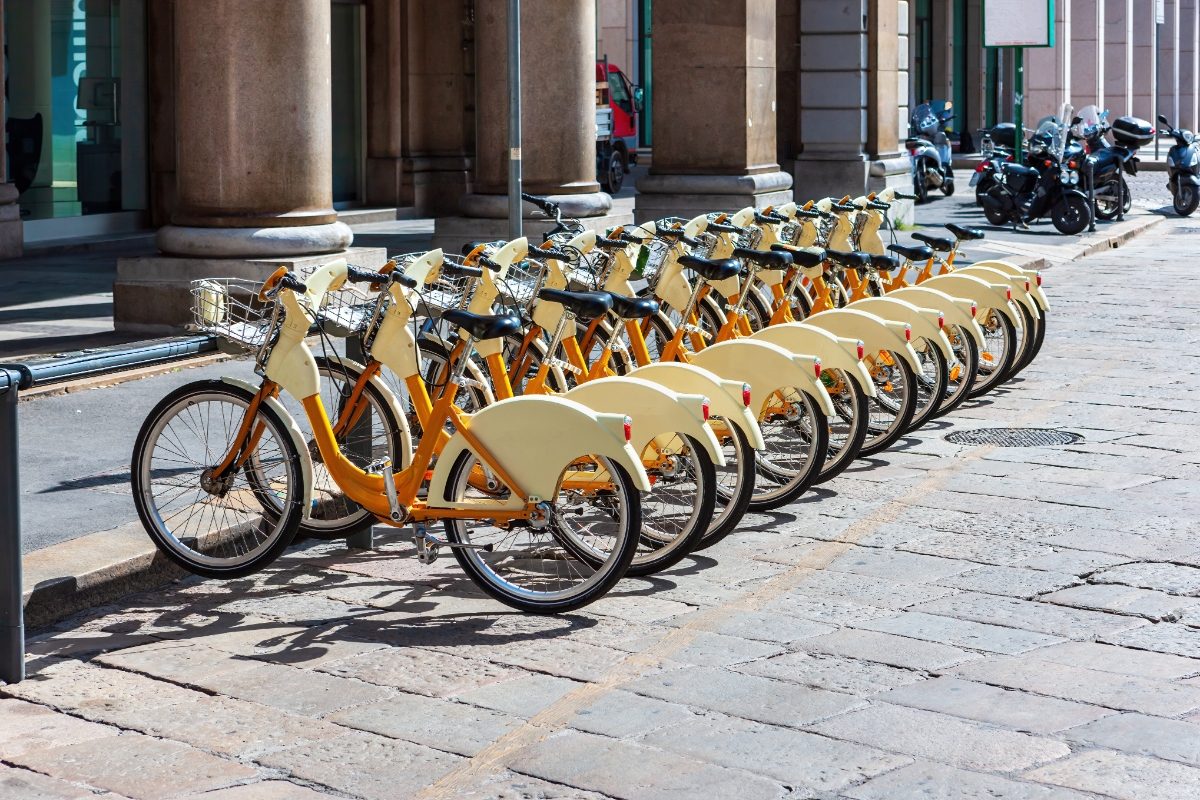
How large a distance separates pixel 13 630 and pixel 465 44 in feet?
61.6

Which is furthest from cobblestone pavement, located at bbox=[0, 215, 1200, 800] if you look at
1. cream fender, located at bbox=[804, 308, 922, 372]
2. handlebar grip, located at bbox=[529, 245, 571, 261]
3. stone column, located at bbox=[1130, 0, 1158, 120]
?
stone column, located at bbox=[1130, 0, 1158, 120]

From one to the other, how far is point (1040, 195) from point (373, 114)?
8243mm

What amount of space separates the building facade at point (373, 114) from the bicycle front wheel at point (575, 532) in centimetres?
543

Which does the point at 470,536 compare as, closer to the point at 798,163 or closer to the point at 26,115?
the point at 26,115

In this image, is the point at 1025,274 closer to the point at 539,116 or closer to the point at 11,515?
the point at 539,116

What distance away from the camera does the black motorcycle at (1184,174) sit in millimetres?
24656

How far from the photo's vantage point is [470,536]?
18.4ft

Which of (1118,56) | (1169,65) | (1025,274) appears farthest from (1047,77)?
(1025,274)

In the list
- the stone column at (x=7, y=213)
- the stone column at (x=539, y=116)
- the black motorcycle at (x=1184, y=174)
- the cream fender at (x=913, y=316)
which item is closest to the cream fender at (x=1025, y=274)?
the cream fender at (x=913, y=316)

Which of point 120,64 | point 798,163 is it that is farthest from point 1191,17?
point 120,64

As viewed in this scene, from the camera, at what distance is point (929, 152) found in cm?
2716

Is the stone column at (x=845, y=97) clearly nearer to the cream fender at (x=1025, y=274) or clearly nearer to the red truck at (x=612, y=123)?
the red truck at (x=612, y=123)

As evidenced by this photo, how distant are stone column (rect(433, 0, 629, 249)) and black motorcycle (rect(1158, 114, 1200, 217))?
12.4 meters

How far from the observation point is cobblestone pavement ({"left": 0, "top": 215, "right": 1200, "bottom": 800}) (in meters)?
4.11
